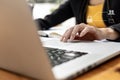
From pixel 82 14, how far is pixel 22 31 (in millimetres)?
990

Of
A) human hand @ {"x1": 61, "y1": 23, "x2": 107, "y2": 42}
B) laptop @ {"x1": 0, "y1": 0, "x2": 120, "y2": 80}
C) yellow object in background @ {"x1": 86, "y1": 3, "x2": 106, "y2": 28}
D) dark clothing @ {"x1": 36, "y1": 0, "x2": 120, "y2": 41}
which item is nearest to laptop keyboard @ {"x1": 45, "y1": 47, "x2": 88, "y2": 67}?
laptop @ {"x1": 0, "y1": 0, "x2": 120, "y2": 80}

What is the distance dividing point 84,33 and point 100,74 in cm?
32

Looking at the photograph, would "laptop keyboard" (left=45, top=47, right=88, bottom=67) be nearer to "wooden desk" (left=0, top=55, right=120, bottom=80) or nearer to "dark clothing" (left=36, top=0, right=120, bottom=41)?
"wooden desk" (left=0, top=55, right=120, bottom=80)

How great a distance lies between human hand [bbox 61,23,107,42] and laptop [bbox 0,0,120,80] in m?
0.25

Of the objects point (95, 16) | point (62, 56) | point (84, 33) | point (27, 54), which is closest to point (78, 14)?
point (95, 16)

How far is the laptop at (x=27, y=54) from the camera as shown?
42 centimetres

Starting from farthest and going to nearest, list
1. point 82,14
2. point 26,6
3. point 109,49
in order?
point 82,14 < point 109,49 < point 26,6

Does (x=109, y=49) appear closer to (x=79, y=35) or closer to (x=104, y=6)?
(x=79, y=35)

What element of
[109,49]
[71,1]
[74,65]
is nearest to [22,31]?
[74,65]

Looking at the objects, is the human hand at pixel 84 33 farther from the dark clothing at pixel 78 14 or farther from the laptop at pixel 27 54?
the laptop at pixel 27 54

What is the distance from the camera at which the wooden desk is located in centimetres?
54

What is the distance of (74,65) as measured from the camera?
0.56m

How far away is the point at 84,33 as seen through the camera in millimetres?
863

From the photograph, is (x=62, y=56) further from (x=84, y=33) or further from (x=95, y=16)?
(x=95, y=16)
